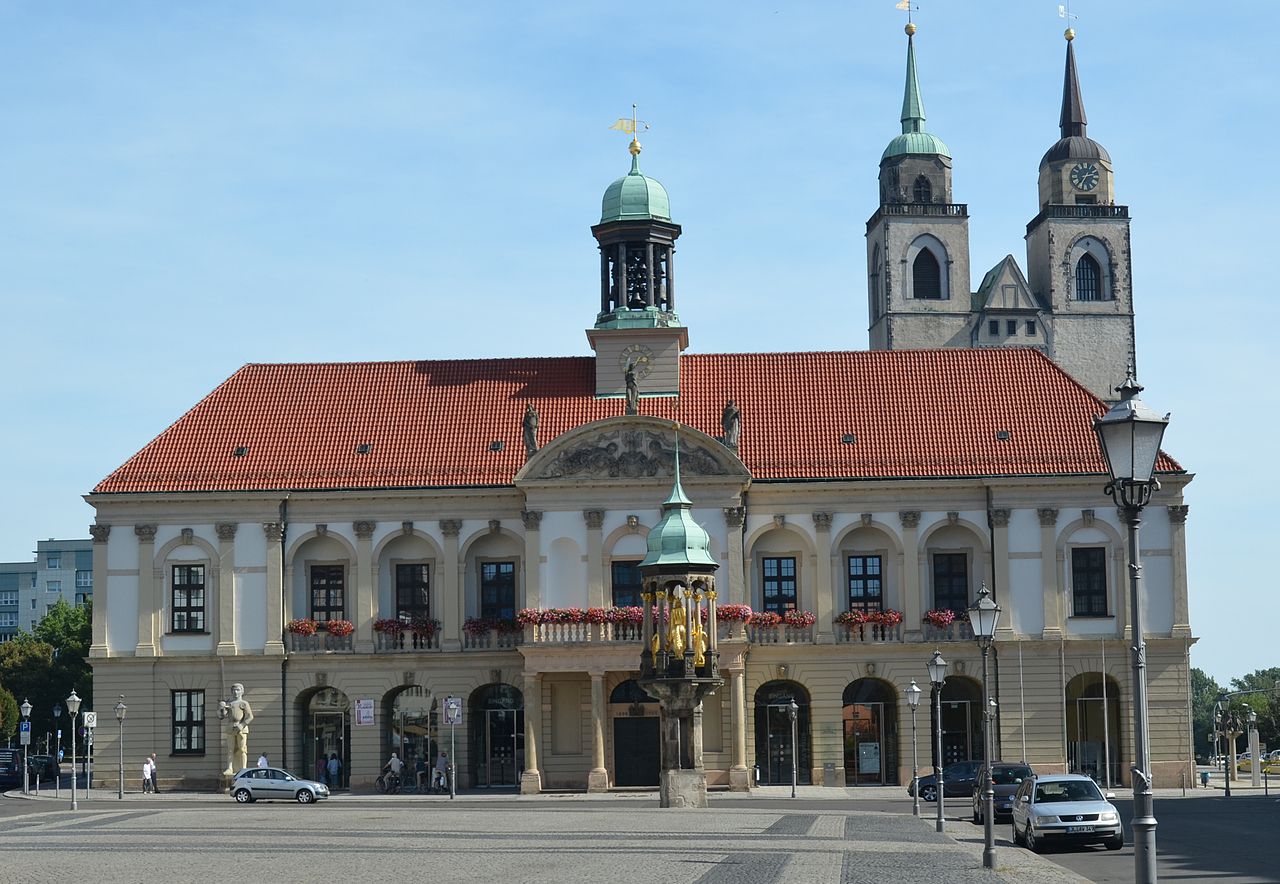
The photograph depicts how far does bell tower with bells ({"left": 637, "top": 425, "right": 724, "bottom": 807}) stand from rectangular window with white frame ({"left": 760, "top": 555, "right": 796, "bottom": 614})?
1205 centimetres

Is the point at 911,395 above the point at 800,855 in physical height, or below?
above

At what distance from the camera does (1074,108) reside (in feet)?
414

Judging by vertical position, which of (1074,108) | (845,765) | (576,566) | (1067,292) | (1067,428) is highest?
(1074,108)

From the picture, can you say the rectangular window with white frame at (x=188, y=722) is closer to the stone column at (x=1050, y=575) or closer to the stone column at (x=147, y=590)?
the stone column at (x=147, y=590)

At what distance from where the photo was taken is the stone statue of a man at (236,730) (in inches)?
2594

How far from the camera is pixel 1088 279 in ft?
413

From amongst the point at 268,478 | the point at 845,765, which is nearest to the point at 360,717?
the point at 268,478

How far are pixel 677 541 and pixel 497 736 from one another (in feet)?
51.7

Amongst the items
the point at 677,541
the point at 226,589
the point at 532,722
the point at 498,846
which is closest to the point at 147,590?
the point at 226,589

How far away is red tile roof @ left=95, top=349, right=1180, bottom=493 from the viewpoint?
225 feet

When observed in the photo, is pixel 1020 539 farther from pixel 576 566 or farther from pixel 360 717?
pixel 360 717

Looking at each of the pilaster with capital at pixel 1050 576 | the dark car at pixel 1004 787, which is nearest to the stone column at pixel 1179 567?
the pilaster with capital at pixel 1050 576

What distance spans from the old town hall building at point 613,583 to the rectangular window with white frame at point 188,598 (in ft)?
0.36

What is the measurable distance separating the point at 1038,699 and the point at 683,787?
17.8 meters
